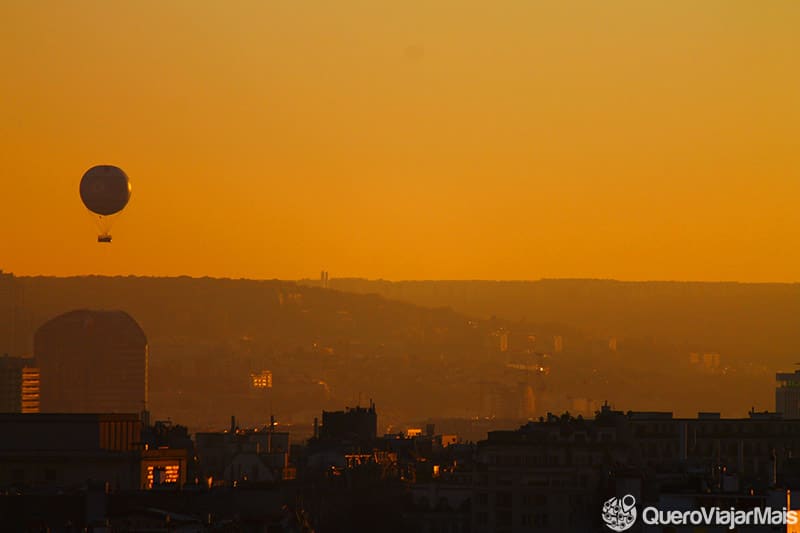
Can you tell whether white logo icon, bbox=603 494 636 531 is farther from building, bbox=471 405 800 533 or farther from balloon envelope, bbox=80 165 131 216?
balloon envelope, bbox=80 165 131 216

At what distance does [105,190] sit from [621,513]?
391 ft

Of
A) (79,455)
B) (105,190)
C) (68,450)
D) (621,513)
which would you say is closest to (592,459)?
(79,455)

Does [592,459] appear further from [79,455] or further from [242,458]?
[242,458]

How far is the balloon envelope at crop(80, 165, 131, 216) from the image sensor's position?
179125mm

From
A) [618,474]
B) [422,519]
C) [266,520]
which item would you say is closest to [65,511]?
[266,520]

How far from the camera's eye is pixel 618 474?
71.1m

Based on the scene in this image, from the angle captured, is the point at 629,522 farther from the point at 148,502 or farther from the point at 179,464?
the point at 179,464

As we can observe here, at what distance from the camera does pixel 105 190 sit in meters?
182

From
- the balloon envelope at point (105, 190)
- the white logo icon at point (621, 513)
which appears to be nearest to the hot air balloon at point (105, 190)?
the balloon envelope at point (105, 190)

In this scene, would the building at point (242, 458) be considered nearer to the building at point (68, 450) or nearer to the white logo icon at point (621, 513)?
the building at point (68, 450)

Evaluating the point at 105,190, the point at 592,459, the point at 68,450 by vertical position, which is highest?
the point at 105,190

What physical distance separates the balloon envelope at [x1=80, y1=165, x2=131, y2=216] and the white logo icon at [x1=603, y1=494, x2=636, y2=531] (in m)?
112

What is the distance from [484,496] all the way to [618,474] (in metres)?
32.1

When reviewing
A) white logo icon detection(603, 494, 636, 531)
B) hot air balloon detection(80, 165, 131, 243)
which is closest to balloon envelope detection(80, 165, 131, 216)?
hot air balloon detection(80, 165, 131, 243)
